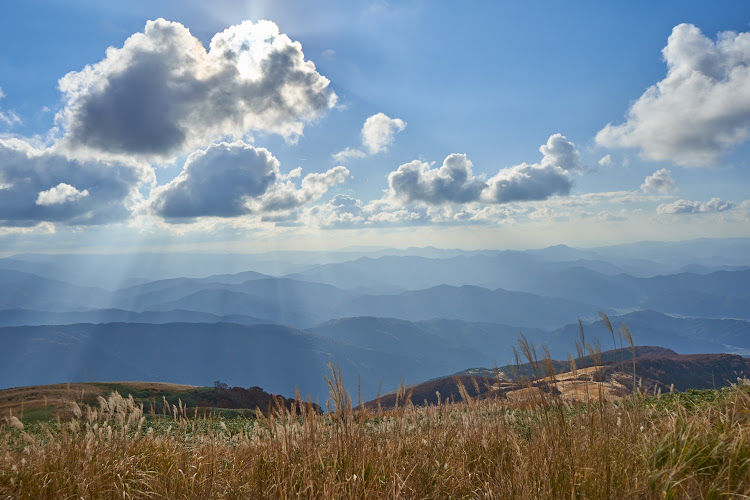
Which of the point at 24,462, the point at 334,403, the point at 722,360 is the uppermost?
the point at 334,403

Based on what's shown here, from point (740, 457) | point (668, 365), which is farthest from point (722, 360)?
point (740, 457)

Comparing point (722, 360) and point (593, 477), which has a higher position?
point (593, 477)

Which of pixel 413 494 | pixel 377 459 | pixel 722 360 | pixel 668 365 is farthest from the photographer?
pixel 722 360

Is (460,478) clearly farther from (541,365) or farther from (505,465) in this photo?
(541,365)

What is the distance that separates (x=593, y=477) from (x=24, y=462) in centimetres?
562

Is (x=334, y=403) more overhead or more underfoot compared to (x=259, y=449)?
more overhead

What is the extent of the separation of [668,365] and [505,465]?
78.2m

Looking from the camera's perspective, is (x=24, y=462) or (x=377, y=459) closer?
(x=377, y=459)

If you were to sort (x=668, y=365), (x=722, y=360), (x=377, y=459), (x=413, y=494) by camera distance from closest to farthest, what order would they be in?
(x=413, y=494) < (x=377, y=459) < (x=668, y=365) < (x=722, y=360)

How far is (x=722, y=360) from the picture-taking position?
2837 inches

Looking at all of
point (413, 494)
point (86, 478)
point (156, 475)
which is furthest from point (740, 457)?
point (86, 478)

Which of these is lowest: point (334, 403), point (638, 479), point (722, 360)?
point (722, 360)

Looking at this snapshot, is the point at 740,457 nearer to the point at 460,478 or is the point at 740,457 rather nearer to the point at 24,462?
the point at 460,478

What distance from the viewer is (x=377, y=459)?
12.6 ft
